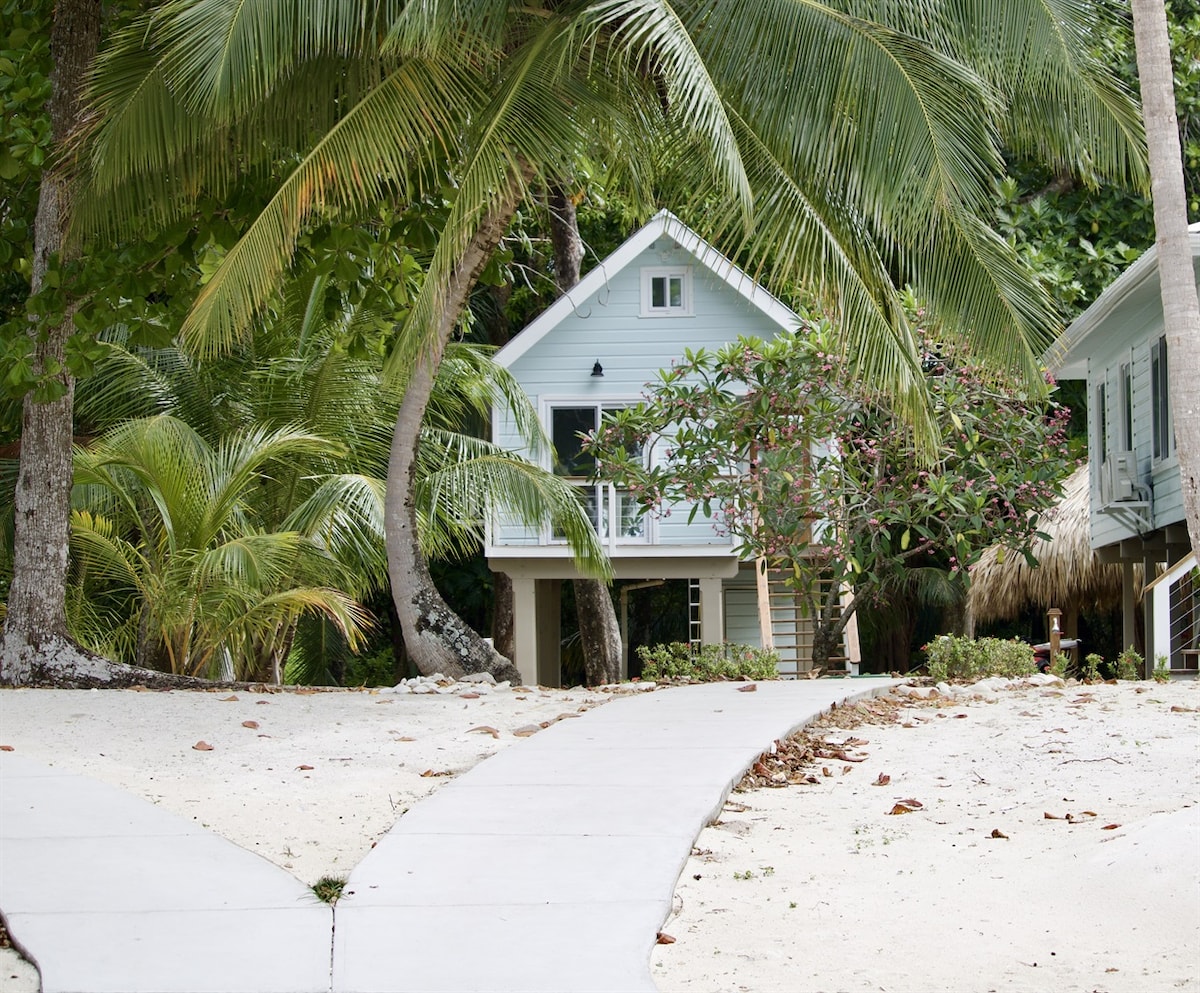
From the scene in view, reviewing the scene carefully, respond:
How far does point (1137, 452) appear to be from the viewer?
17344 mm

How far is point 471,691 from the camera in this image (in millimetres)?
10281

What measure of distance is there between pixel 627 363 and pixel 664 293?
1071mm

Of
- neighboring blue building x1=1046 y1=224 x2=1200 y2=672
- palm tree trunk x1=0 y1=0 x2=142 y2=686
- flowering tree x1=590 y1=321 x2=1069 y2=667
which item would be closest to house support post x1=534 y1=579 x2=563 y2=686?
flowering tree x1=590 y1=321 x2=1069 y2=667

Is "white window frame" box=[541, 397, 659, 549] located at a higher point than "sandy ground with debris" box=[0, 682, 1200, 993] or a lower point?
higher

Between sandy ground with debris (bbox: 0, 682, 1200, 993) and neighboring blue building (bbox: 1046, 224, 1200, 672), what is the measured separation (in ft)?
20.1

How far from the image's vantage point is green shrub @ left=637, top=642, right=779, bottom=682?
1204 centimetres

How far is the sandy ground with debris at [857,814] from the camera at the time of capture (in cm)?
452

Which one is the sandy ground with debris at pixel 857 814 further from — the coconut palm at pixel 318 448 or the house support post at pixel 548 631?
the house support post at pixel 548 631

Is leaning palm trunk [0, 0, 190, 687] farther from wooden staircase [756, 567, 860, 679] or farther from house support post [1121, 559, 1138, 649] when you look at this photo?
house support post [1121, 559, 1138, 649]

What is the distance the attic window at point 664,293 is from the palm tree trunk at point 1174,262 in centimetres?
1270

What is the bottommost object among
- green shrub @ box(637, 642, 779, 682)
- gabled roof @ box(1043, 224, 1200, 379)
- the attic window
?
green shrub @ box(637, 642, 779, 682)

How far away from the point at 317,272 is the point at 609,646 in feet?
25.3

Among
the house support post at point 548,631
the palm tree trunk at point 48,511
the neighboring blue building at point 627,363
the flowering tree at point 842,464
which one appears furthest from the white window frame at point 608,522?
the palm tree trunk at point 48,511

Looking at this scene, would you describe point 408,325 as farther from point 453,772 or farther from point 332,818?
point 332,818
